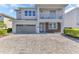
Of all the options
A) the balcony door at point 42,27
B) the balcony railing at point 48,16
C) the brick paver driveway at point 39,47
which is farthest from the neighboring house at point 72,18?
the brick paver driveway at point 39,47

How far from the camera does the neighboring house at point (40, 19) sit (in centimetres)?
3141

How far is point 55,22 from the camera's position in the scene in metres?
32.4

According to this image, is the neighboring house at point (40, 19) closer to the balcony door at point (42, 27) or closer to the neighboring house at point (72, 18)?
the balcony door at point (42, 27)

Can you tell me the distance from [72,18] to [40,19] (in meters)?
6.70

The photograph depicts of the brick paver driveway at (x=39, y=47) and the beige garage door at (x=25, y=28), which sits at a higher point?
the beige garage door at (x=25, y=28)

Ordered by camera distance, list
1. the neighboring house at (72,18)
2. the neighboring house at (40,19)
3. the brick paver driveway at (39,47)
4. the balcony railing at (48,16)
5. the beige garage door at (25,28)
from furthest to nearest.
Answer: the neighboring house at (72,18), the beige garage door at (25,28), the balcony railing at (48,16), the neighboring house at (40,19), the brick paver driveway at (39,47)

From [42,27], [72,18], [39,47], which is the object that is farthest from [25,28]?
[39,47]

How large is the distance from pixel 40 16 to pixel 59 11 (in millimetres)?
3900

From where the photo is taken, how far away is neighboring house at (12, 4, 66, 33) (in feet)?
103

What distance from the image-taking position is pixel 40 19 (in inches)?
1240

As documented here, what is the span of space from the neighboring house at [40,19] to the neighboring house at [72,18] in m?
2.64
